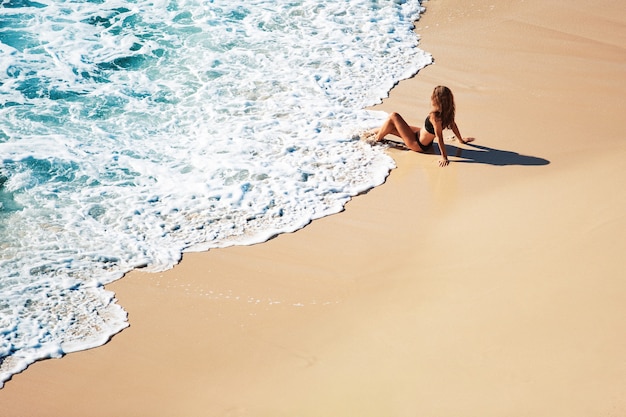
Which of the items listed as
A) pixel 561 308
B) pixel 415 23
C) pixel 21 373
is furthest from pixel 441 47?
pixel 21 373

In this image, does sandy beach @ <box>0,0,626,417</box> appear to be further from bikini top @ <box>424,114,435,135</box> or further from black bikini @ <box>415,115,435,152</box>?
bikini top @ <box>424,114,435,135</box>

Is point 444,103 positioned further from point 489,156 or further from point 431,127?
point 489,156

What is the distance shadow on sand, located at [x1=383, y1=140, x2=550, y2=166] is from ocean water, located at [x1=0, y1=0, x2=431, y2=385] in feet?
2.58

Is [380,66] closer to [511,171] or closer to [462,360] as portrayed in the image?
[511,171]

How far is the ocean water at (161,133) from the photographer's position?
649 centimetres

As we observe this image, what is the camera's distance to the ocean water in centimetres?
649

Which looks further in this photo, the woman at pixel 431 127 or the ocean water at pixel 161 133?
the woman at pixel 431 127

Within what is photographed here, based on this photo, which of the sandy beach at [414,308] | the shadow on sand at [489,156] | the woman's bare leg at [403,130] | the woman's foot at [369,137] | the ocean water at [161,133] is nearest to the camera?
the sandy beach at [414,308]

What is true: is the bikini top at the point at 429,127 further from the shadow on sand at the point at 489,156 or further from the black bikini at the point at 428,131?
the shadow on sand at the point at 489,156

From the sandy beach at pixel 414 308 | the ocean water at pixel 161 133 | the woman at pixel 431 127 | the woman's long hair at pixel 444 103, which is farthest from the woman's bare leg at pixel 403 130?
the woman's long hair at pixel 444 103

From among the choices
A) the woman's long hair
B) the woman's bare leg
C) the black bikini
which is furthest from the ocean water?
the woman's long hair

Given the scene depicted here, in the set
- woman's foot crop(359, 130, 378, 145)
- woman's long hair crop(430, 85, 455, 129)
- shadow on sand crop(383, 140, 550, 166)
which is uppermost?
woman's long hair crop(430, 85, 455, 129)

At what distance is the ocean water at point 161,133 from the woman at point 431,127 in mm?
304

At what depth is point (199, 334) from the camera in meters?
5.64
